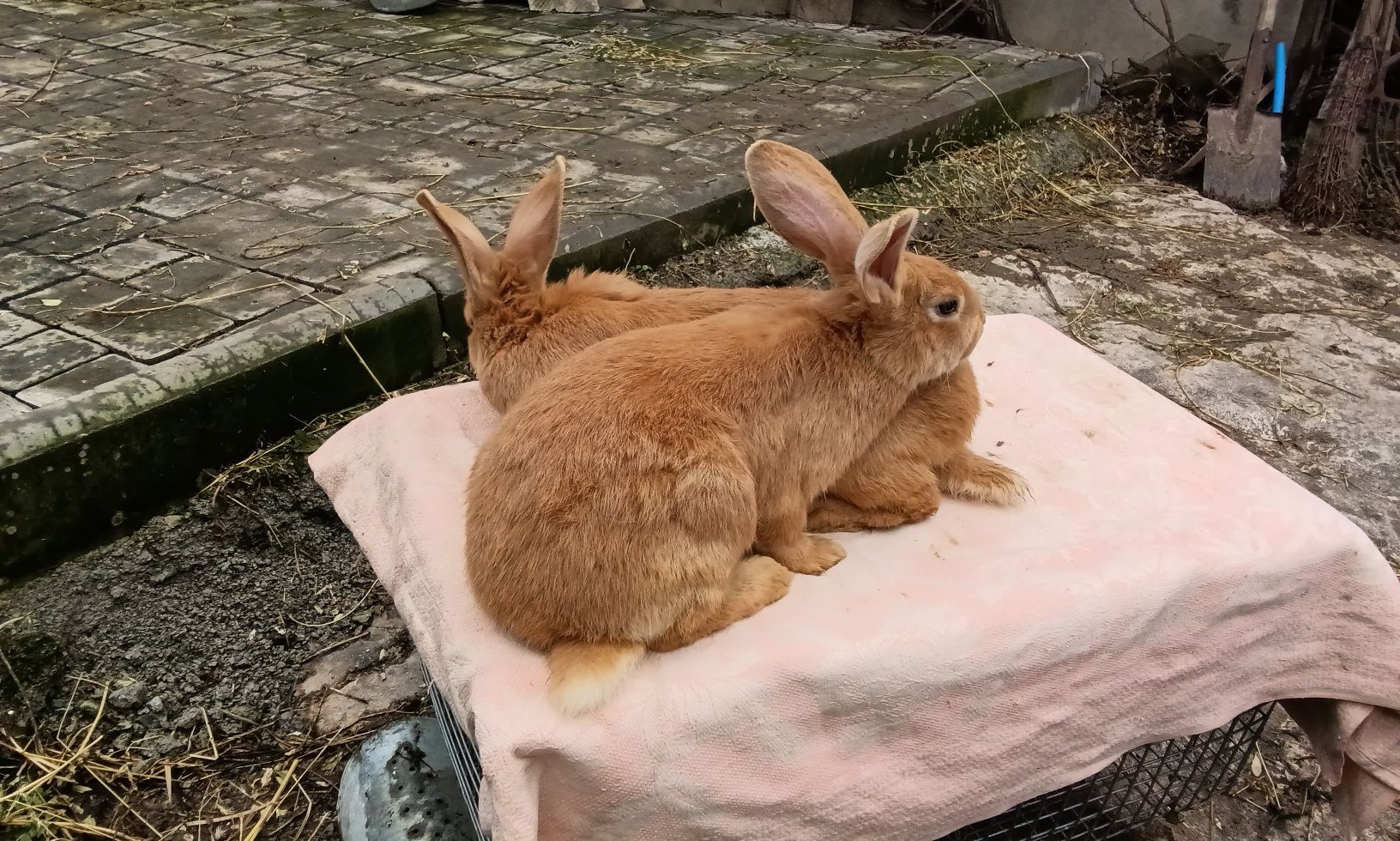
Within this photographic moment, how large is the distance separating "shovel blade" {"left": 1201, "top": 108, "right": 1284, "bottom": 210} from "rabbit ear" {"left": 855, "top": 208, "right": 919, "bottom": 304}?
4817 mm

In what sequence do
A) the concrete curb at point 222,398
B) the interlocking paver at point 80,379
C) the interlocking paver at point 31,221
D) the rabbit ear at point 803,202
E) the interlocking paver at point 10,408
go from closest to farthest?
the rabbit ear at point 803,202 < the concrete curb at point 222,398 < the interlocking paver at point 10,408 < the interlocking paver at point 80,379 < the interlocking paver at point 31,221

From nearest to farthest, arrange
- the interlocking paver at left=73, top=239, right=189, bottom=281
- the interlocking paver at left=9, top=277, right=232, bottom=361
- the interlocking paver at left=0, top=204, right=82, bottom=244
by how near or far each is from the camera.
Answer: the interlocking paver at left=9, top=277, right=232, bottom=361, the interlocking paver at left=73, top=239, right=189, bottom=281, the interlocking paver at left=0, top=204, right=82, bottom=244

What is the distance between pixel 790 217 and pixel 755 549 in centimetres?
67

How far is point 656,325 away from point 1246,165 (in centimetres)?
495

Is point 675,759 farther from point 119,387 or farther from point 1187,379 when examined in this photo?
point 1187,379

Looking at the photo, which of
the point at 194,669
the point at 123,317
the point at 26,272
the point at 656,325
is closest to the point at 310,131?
the point at 26,272

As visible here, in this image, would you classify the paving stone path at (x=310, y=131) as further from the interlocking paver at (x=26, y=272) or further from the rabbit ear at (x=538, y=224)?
the rabbit ear at (x=538, y=224)

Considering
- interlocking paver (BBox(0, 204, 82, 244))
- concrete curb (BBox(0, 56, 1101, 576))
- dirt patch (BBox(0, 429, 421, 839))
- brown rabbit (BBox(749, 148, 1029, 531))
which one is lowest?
dirt patch (BBox(0, 429, 421, 839))

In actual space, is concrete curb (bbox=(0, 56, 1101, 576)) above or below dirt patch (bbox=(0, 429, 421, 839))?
above

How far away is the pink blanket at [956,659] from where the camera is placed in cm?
172

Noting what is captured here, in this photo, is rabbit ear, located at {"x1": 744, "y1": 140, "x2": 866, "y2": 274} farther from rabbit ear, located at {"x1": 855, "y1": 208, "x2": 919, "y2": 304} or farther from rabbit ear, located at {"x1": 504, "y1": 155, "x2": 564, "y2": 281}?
rabbit ear, located at {"x1": 504, "y1": 155, "x2": 564, "y2": 281}

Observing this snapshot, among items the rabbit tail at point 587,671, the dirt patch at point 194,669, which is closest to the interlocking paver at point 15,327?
the dirt patch at point 194,669

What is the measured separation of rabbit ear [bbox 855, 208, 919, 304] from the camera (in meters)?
1.78

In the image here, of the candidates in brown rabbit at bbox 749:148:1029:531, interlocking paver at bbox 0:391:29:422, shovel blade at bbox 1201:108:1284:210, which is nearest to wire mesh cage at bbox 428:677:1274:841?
brown rabbit at bbox 749:148:1029:531
